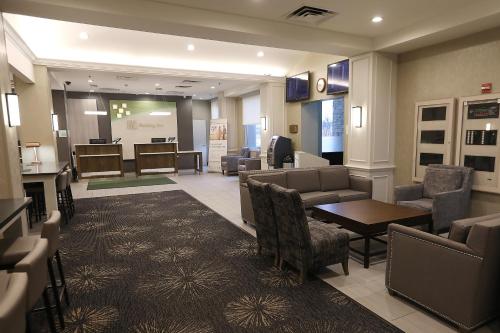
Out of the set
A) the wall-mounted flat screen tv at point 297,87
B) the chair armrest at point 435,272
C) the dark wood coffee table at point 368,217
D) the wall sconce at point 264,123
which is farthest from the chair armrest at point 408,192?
the wall sconce at point 264,123

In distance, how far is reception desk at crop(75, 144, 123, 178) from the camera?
31.6ft

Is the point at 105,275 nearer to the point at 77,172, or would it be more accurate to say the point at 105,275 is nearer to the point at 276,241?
the point at 276,241

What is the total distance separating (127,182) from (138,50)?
4101 millimetres

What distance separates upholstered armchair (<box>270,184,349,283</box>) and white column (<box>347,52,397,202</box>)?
2759 mm

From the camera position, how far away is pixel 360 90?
5.45m

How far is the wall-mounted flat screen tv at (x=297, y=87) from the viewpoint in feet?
25.0

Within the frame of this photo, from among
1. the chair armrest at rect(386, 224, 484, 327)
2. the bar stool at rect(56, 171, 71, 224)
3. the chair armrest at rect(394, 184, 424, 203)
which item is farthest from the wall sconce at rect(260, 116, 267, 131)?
the chair armrest at rect(386, 224, 484, 327)

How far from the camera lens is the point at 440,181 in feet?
14.6

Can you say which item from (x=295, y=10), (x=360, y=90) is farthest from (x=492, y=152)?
(x=295, y=10)

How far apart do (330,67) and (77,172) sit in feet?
26.7

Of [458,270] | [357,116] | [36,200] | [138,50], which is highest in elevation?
[138,50]

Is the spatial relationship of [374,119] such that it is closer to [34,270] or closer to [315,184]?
[315,184]

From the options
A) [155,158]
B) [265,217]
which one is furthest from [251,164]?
[265,217]

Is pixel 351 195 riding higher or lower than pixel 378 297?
higher
